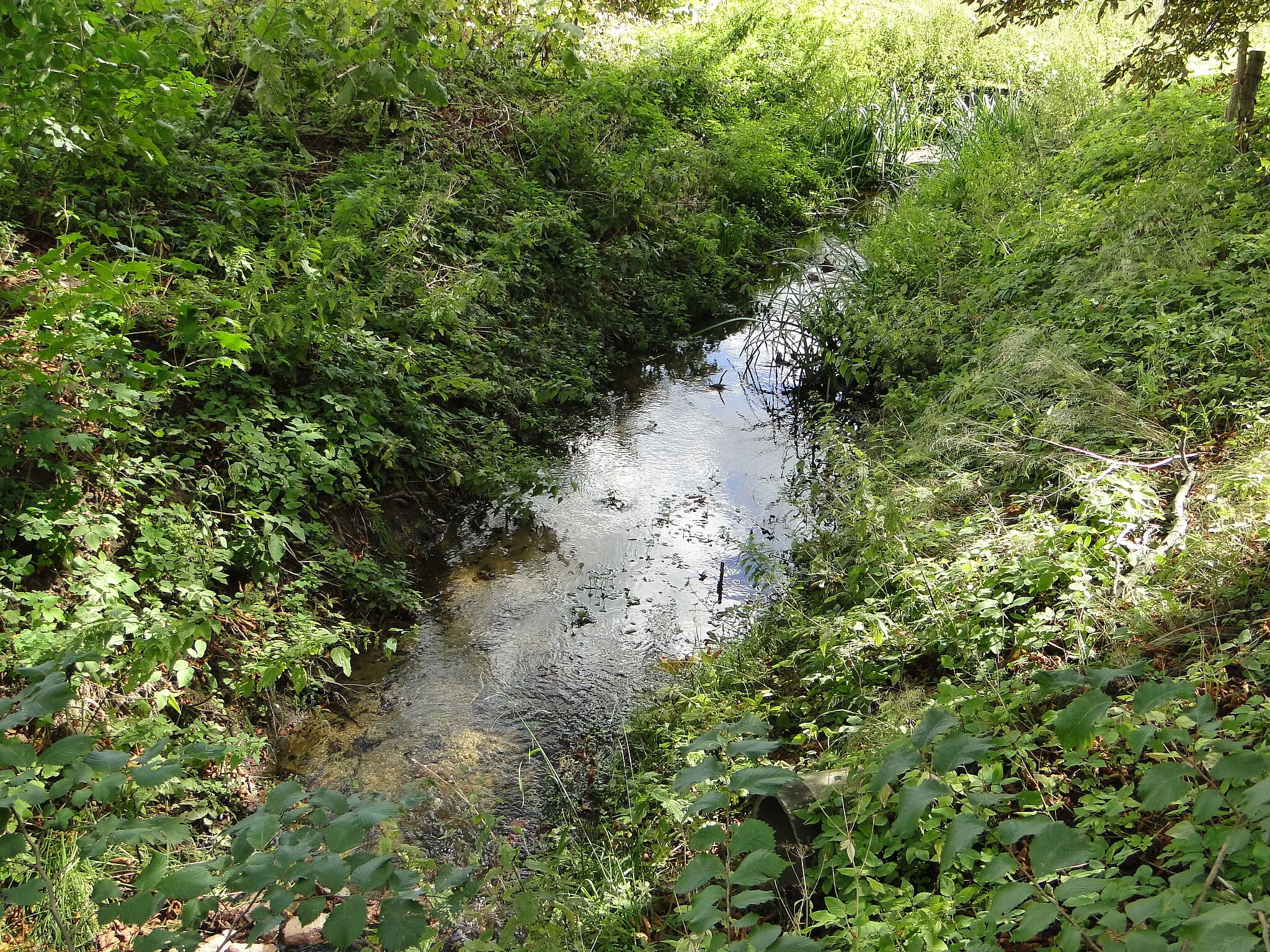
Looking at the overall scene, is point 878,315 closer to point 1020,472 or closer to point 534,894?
point 1020,472

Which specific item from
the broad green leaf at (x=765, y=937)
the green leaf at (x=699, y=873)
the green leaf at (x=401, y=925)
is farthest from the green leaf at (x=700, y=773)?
the green leaf at (x=401, y=925)

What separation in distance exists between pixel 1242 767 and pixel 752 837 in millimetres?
935

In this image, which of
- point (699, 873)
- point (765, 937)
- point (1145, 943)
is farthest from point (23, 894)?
point (1145, 943)

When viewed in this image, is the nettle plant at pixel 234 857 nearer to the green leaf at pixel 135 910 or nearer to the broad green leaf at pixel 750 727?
the green leaf at pixel 135 910

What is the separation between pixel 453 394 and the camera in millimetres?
5527

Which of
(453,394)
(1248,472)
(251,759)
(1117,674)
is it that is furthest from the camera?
(453,394)

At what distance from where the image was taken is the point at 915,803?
159 cm

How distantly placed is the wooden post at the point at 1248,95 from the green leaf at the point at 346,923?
7272mm

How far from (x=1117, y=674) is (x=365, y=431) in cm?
393

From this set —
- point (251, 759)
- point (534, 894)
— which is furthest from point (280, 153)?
point (534, 894)

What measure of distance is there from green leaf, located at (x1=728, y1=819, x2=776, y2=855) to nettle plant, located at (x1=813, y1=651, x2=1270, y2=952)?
0.27 meters

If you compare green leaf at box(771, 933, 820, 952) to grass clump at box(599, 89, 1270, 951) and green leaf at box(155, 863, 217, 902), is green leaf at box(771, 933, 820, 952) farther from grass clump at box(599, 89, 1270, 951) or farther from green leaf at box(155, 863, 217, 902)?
green leaf at box(155, 863, 217, 902)

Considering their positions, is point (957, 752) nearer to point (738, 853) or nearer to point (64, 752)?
point (738, 853)

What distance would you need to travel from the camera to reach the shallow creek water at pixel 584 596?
3854mm
